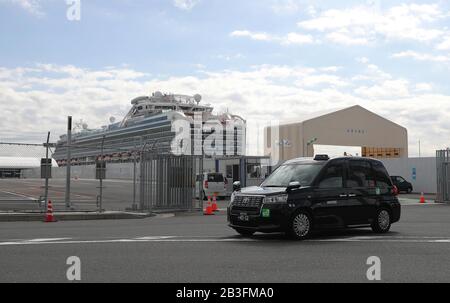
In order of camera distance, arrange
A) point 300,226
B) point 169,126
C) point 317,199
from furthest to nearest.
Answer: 1. point 169,126
2. point 317,199
3. point 300,226

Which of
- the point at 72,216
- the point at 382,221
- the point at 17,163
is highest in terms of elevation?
the point at 17,163

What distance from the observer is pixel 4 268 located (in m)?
7.97

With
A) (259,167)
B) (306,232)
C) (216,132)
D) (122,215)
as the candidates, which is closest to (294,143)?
(216,132)

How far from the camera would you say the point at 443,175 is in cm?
2962

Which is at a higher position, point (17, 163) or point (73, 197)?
point (17, 163)

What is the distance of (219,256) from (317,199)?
3.14m

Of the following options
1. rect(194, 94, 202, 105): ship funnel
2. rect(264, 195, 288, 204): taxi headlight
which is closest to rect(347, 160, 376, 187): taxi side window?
rect(264, 195, 288, 204): taxi headlight

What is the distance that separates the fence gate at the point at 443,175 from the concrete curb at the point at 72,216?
17454 millimetres

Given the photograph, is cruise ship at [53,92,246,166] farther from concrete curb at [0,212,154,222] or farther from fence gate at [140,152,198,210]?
concrete curb at [0,212,154,222]

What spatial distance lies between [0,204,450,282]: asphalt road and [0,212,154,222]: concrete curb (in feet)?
16.2

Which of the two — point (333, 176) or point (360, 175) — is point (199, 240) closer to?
point (333, 176)

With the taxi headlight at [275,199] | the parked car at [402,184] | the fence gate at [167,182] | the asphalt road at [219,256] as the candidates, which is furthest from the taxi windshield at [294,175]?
the parked car at [402,184]

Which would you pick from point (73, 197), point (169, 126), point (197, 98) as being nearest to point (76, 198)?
point (73, 197)
